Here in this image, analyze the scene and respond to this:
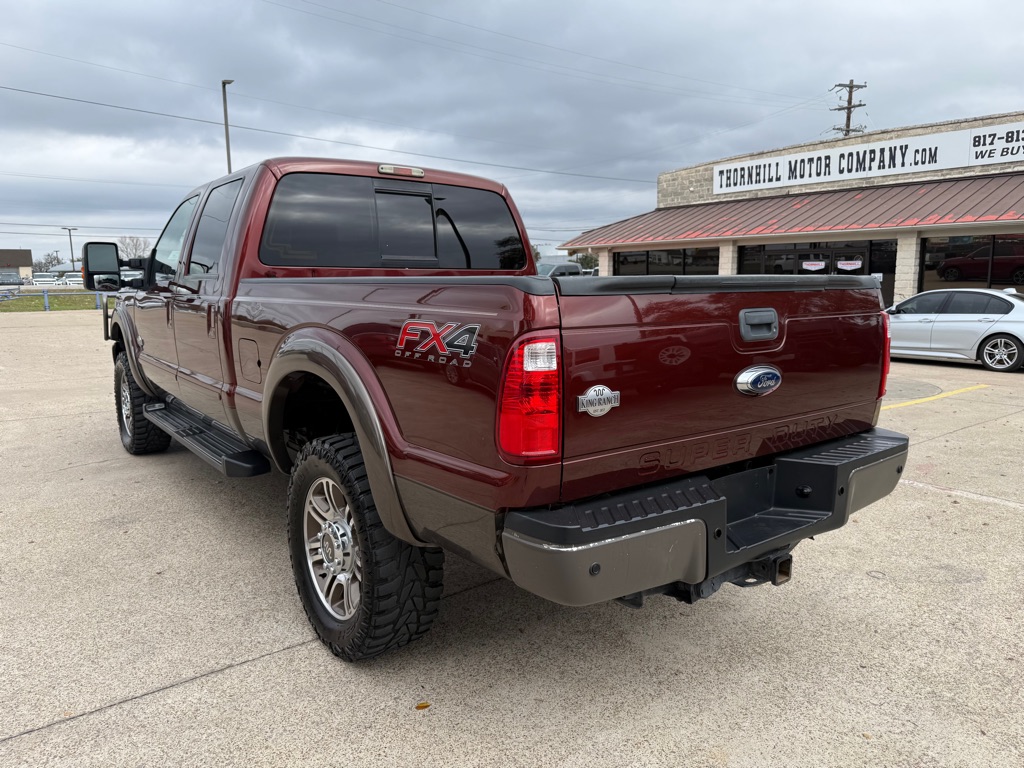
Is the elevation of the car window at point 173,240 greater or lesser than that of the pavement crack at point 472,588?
greater

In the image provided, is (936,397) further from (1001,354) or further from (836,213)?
(836,213)

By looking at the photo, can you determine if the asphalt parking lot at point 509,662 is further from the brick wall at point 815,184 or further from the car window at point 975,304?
the brick wall at point 815,184

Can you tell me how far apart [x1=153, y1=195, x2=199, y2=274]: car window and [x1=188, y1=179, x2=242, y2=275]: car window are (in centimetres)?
32

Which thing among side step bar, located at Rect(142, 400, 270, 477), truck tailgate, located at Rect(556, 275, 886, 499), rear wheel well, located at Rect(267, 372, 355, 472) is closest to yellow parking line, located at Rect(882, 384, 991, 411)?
truck tailgate, located at Rect(556, 275, 886, 499)

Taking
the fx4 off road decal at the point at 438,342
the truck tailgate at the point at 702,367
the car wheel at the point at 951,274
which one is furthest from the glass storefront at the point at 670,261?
the fx4 off road decal at the point at 438,342

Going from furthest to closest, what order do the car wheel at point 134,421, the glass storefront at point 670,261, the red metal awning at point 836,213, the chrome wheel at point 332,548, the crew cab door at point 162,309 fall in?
the glass storefront at point 670,261 < the red metal awning at point 836,213 < the car wheel at point 134,421 < the crew cab door at point 162,309 < the chrome wheel at point 332,548

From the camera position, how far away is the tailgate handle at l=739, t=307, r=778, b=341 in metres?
2.54

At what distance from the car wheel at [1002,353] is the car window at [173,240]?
11.6 meters

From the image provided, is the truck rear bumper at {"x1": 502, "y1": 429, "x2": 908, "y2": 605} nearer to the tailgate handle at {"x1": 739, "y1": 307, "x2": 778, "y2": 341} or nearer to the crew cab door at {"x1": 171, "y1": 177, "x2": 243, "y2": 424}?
the tailgate handle at {"x1": 739, "y1": 307, "x2": 778, "y2": 341}

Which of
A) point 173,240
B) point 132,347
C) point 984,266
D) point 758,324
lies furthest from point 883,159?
point 758,324

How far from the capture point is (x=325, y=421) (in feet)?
11.7

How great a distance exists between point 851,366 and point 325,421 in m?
2.39

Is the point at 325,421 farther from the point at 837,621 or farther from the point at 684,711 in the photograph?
the point at 837,621

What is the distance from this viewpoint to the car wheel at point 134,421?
5.97 m
